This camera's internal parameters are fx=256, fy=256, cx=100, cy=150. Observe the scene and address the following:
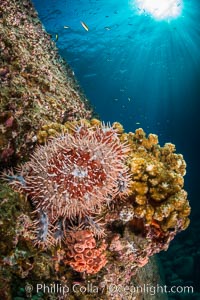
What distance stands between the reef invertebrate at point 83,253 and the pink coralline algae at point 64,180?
224 millimetres

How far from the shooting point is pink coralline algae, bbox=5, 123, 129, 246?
8.95 ft

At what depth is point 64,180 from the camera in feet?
8.87

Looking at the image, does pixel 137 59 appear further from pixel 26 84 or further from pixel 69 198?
pixel 69 198

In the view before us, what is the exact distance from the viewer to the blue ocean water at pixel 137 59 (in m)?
23.5

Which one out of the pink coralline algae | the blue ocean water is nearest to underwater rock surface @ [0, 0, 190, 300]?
the pink coralline algae

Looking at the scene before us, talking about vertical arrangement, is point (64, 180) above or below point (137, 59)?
below

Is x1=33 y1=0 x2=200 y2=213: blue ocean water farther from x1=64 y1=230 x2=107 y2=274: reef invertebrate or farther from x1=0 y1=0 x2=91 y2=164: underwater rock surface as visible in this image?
x1=64 y1=230 x2=107 y2=274: reef invertebrate

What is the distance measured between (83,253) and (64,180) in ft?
4.03

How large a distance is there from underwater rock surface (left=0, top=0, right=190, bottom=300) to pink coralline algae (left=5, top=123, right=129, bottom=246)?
1 cm

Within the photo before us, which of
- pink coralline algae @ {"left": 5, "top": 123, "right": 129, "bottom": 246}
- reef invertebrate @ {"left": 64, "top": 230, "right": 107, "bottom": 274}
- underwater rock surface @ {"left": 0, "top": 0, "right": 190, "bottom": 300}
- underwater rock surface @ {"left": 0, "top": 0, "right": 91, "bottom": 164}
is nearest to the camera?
pink coralline algae @ {"left": 5, "top": 123, "right": 129, "bottom": 246}

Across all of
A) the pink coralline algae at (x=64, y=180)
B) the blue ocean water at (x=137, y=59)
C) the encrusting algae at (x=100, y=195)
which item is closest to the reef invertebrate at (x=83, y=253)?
the encrusting algae at (x=100, y=195)

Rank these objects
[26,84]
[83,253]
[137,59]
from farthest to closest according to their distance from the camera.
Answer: [137,59], [26,84], [83,253]

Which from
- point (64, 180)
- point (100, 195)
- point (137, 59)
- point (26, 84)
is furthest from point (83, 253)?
point (137, 59)

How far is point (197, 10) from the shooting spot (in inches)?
921
